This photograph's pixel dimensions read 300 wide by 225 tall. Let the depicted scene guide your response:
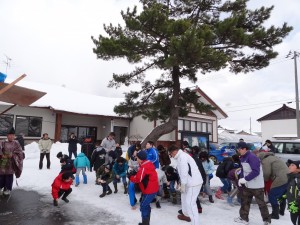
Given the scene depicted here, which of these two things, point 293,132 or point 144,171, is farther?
point 293,132

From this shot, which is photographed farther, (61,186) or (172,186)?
(172,186)

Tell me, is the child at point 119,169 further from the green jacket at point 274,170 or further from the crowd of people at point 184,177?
the green jacket at point 274,170

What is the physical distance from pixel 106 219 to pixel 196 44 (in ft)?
18.6

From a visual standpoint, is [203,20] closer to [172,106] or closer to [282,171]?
[172,106]

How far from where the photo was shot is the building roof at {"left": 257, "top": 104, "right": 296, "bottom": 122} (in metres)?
34.6

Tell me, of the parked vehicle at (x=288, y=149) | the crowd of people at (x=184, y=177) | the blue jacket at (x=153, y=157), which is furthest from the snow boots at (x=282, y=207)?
the parked vehicle at (x=288, y=149)

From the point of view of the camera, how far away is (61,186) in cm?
669

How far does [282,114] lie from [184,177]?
35294mm

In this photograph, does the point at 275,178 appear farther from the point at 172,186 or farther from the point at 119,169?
the point at 119,169

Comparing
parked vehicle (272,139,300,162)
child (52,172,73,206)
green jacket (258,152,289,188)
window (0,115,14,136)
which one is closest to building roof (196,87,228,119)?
parked vehicle (272,139,300,162)

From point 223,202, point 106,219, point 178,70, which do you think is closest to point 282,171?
point 223,202

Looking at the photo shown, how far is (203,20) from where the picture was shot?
36.3 feet

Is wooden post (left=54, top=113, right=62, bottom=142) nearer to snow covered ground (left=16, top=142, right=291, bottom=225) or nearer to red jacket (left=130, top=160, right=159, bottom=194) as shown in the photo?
snow covered ground (left=16, top=142, right=291, bottom=225)

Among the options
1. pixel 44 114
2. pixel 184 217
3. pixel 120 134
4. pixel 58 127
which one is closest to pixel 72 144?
pixel 58 127
